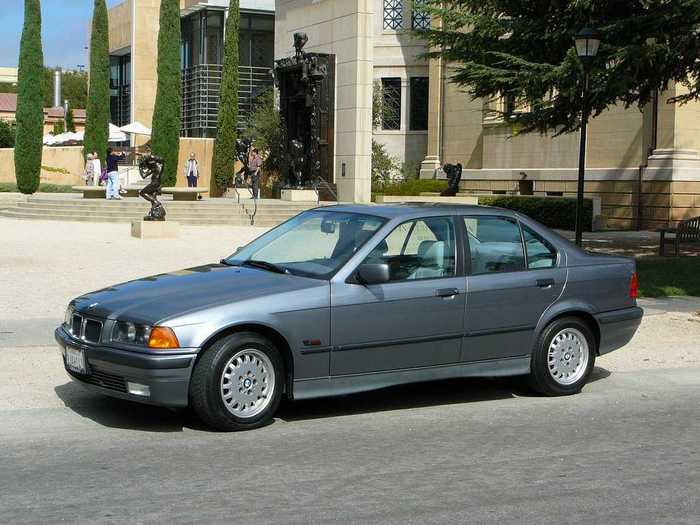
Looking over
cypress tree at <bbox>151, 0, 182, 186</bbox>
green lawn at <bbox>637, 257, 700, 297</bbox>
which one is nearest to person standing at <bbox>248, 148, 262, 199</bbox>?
cypress tree at <bbox>151, 0, 182, 186</bbox>

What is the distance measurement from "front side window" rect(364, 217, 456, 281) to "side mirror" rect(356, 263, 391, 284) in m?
0.27

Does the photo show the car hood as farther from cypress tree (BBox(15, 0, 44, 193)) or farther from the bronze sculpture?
cypress tree (BBox(15, 0, 44, 193))

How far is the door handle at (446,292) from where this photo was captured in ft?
26.7

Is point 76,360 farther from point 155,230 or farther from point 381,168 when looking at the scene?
point 381,168

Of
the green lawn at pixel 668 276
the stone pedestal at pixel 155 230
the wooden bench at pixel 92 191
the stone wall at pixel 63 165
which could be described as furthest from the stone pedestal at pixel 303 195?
the stone wall at pixel 63 165

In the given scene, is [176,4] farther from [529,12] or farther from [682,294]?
[682,294]

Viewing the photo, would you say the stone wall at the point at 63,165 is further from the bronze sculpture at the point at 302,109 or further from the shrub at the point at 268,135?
the bronze sculpture at the point at 302,109

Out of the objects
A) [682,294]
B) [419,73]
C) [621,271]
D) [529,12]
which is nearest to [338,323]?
[621,271]

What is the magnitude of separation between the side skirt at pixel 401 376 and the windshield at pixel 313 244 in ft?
2.55

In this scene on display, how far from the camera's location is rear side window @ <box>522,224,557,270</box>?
881 cm

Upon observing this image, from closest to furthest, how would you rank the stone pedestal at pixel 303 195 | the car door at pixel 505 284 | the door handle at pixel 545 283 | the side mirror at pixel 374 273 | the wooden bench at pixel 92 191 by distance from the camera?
1. the side mirror at pixel 374 273
2. the car door at pixel 505 284
3. the door handle at pixel 545 283
4. the wooden bench at pixel 92 191
5. the stone pedestal at pixel 303 195

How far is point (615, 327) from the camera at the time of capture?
910cm

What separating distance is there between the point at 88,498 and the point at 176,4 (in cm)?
4095

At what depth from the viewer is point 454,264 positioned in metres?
8.37
